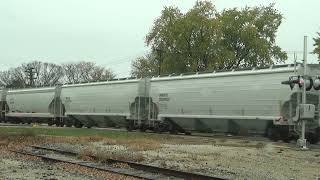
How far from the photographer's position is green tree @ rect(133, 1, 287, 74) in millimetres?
64188

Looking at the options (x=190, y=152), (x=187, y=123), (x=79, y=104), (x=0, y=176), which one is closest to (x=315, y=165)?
(x=190, y=152)

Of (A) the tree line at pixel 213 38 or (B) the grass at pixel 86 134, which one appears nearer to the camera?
(B) the grass at pixel 86 134

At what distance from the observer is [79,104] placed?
46.6 meters

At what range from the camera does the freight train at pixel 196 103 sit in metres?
27.2

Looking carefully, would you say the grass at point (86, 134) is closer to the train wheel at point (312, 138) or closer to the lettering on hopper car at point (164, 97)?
the lettering on hopper car at point (164, 97)

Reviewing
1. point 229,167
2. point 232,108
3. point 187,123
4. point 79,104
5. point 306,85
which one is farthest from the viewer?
point 79,104

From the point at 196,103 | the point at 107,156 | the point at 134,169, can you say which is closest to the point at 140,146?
the point at 107,156

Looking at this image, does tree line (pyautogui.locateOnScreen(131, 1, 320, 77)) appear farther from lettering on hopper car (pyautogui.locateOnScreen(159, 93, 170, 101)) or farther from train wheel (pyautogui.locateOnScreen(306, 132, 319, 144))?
train wheel (pyautogui.locateOnScreen(306, 132, 319, 144))

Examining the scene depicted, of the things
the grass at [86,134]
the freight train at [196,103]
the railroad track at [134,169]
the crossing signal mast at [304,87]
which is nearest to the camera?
the railroad track at [134,169]

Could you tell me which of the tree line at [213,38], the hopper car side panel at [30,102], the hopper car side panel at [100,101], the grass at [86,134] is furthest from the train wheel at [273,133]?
the tree line at [213,38]

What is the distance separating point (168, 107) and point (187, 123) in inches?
75.1

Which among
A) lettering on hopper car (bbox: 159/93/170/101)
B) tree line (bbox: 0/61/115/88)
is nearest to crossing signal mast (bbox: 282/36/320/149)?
lettering on hopper car (bbox: 159/93/170/101)

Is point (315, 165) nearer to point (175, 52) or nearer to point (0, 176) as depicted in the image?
point (0, 176)

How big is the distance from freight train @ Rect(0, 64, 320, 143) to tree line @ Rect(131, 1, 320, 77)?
62.4ft
